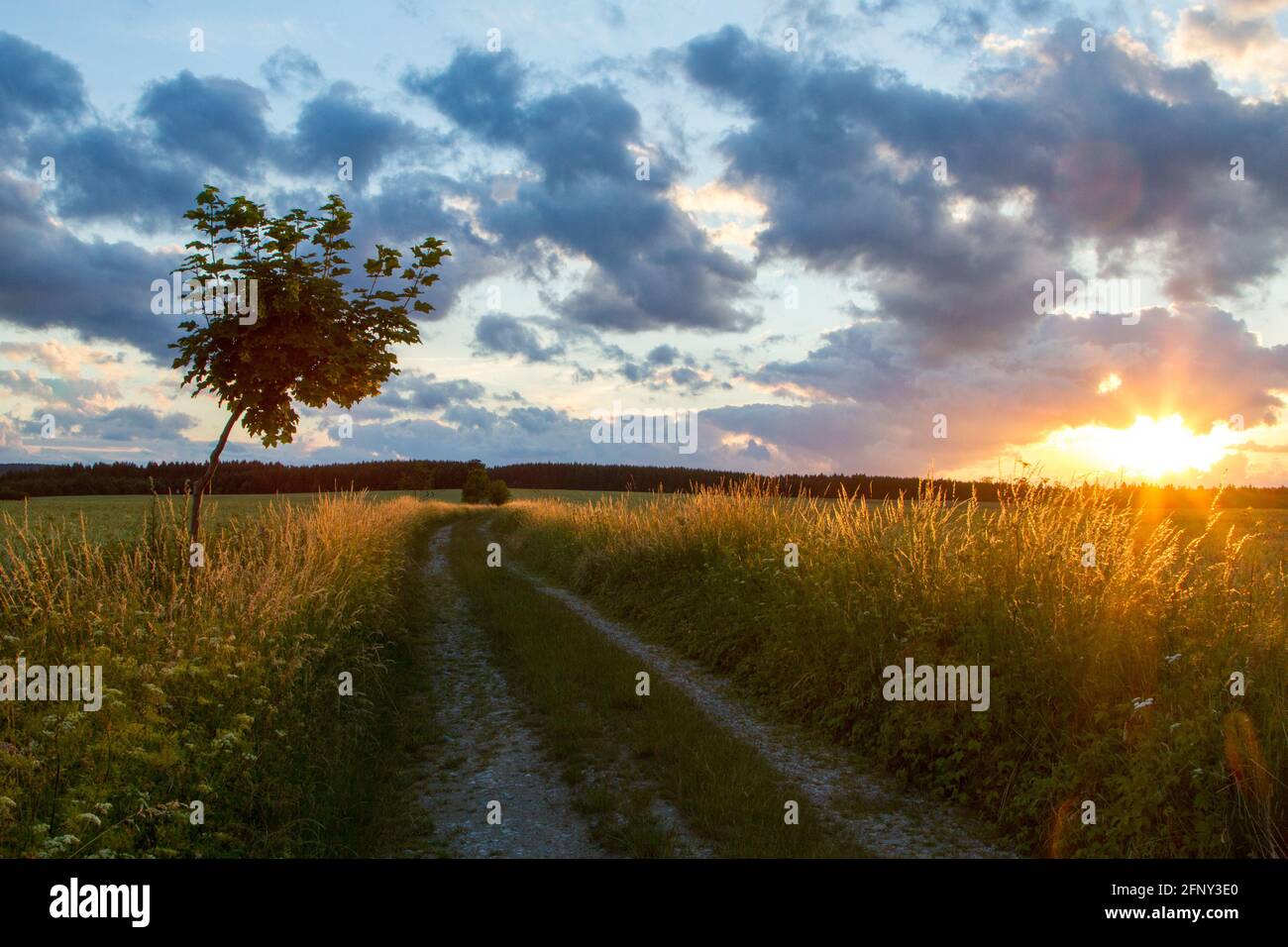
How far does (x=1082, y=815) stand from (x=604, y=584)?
12.8 metres

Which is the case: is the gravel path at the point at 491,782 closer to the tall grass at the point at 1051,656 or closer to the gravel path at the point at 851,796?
the gravel path at the point at 851,796

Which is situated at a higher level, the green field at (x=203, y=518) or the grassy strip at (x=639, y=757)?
the green field at (x=203, y=518)

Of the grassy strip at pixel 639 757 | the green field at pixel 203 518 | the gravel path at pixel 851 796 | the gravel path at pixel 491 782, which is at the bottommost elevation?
the gravel path at pixel 851 796

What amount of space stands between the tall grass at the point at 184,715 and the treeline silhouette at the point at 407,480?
12.9 feet

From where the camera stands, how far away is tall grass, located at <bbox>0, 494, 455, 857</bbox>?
15.6ft

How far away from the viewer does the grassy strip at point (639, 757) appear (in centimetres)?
570

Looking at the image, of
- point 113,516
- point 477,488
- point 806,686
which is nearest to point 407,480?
point 477,488

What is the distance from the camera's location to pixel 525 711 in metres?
9.14

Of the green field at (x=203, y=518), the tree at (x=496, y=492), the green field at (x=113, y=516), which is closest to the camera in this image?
the green field at (x=203, y=518)

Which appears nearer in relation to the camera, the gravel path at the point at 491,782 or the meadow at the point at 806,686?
the meadow at the point at 806,686

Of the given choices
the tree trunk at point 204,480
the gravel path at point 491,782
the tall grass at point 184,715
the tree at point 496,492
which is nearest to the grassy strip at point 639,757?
the gravel path at point 491,782

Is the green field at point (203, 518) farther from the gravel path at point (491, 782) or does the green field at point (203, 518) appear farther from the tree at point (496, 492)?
the tree at point (496, 492)

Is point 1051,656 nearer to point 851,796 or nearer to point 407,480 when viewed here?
point 851,796

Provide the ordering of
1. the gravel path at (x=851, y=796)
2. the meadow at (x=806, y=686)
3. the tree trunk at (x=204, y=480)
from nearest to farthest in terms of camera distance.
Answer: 1. the meadow at (x=806, y=686)
2. the gravel path at (x=851, y=796)
3. the tree trunk at (x=204, y=480)
